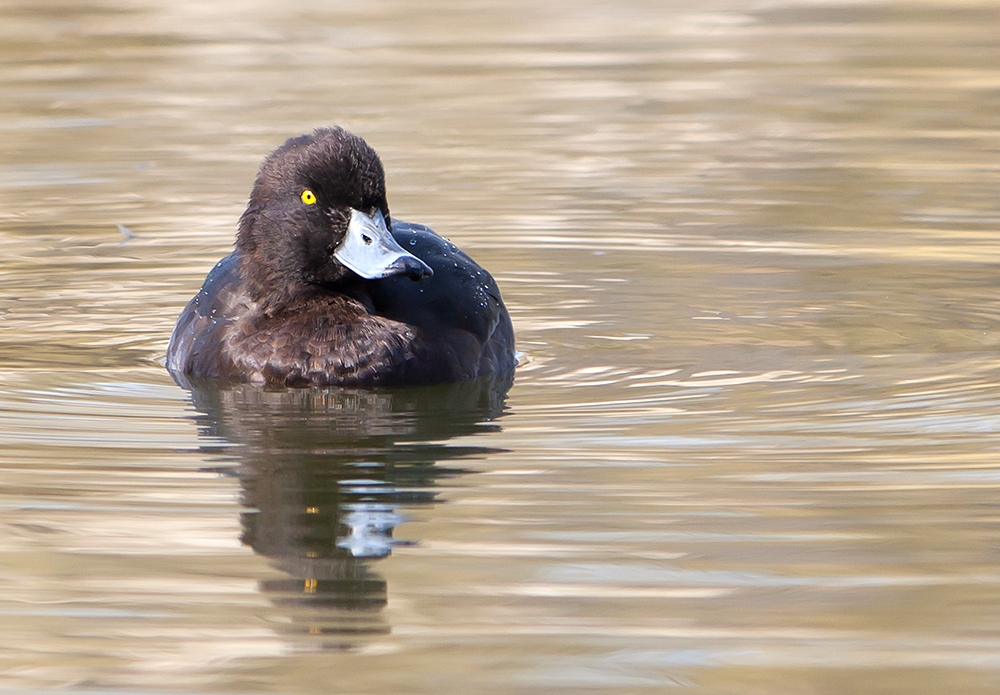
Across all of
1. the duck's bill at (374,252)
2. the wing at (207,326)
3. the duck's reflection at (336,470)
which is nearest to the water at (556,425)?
the duck's reflection at (336,470)

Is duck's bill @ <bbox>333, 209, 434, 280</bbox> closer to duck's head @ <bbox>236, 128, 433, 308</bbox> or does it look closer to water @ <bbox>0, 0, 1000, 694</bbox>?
duck's head @ <bbox>236, 128, 433, 308</bbox>

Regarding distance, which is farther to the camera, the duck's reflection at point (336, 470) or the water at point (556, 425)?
the duck's reflection at point (336, 470)

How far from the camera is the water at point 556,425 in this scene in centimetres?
433

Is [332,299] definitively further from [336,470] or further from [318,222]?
[336,470]

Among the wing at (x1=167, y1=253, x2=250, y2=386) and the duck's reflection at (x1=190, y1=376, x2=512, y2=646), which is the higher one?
the wing at (x1=167, y1=253, x2=250, y2=386)

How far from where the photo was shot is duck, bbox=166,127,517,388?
682cm

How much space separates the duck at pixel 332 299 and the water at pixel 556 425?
130mm

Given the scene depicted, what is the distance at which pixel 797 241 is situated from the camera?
974 cm

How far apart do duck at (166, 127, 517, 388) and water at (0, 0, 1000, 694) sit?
13cm

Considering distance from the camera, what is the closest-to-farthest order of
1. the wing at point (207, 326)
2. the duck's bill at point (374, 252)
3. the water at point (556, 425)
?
1. the water at point (556, 425)
2. the duck's bill at point (374, 252)
3. the wing at point (207, 326)

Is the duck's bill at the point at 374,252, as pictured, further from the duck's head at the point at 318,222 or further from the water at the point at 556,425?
the water at the point at 556,425

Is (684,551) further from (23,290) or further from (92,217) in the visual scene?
(92,217)

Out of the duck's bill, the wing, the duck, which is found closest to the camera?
the duck's bill

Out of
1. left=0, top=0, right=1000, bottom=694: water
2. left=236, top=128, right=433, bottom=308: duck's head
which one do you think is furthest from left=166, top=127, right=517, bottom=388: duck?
left=0, top=0, right=1000, bottom=694: water
